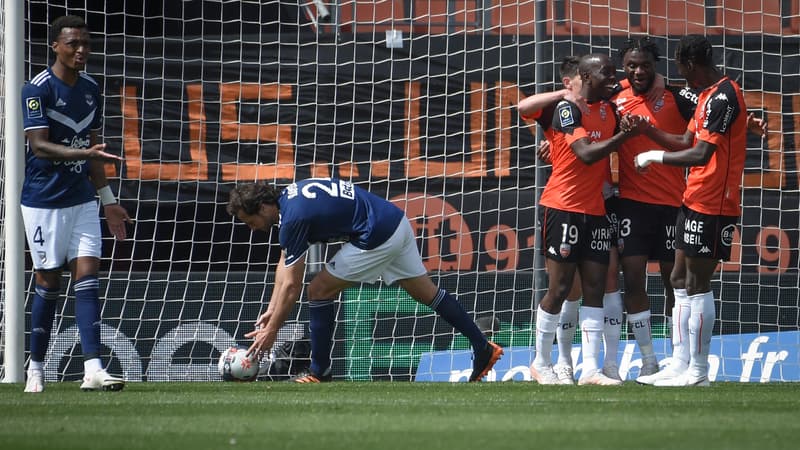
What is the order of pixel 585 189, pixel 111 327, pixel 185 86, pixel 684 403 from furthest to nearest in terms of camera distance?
pixel 185 86, pixel 111 327, pixel 585 189, pixel 684 403

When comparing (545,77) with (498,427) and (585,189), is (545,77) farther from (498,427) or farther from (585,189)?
(498,427)

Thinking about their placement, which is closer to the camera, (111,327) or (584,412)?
(584,412)

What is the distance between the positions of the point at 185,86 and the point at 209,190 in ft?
2.76

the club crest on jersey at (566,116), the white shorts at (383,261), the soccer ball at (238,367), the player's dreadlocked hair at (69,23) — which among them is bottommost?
the soccer ball at (238,367)

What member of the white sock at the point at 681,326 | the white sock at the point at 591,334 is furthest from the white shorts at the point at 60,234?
the white sock at the point at 681,326

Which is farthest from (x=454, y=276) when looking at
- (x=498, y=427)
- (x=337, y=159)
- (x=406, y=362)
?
(x=498, y=427)

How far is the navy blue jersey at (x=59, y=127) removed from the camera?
657 cm

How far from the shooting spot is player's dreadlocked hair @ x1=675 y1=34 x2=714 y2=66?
265 inches

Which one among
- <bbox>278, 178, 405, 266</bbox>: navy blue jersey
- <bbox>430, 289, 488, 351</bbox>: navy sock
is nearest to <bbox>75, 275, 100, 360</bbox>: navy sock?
<bbox>278, 178, 405, 266</bbox>: navy blue jersey

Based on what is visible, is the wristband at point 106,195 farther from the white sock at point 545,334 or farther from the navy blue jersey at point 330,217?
the white sock at point 545,334

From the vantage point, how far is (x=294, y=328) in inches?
352

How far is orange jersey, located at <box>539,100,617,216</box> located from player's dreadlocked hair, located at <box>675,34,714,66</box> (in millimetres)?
596

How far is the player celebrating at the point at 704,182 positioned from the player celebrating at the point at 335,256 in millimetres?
1416

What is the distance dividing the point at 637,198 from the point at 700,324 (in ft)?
2.93
